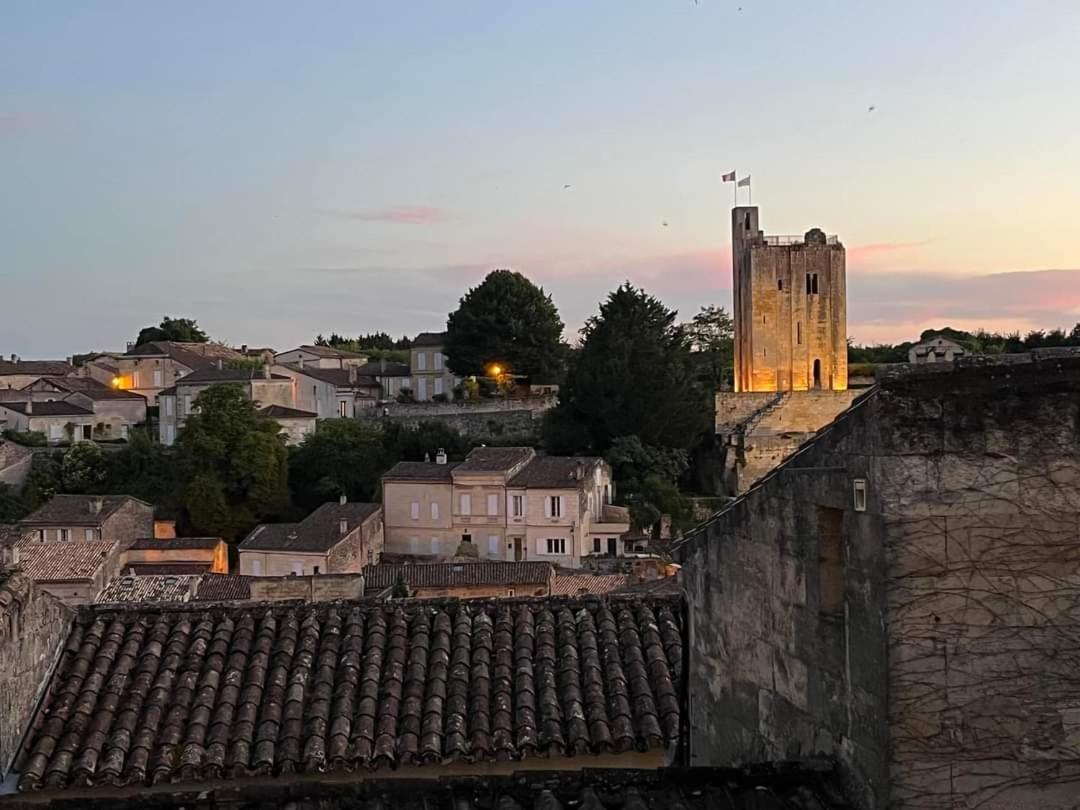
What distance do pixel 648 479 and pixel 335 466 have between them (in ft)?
56.4

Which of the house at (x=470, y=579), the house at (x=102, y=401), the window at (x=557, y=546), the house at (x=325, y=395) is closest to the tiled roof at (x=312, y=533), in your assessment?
the house at (x=470, y=579)

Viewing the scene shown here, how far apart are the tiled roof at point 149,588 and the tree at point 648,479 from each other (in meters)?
21.9

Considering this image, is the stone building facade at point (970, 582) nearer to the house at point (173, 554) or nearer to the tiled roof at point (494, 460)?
the house at point (173, 554)

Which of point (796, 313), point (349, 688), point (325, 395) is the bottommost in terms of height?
point (349, 688)

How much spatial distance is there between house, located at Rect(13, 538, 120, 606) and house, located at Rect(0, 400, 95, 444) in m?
31.0

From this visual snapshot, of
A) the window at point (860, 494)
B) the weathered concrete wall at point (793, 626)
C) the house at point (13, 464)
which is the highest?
the window at point (860, 494)

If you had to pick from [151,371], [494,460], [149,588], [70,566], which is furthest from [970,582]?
[151,371]


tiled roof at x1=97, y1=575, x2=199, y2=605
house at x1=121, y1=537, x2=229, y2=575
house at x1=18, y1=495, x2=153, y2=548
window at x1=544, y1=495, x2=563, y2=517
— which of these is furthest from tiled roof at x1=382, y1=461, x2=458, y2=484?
tiled roof at x1=97, y1=575, x2=199, y2=605

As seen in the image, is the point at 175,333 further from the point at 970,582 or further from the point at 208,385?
the point at 970,582

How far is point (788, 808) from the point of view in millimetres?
5559

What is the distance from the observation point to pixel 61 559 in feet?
121

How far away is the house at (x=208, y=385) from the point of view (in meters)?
67.4

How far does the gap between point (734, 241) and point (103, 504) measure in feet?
138

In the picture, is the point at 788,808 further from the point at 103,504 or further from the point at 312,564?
the point at 103,504
